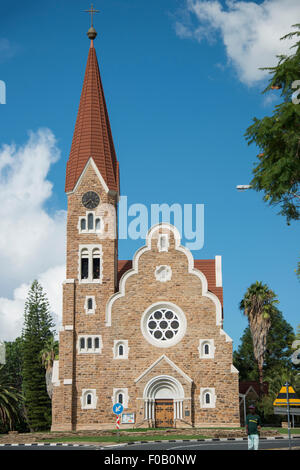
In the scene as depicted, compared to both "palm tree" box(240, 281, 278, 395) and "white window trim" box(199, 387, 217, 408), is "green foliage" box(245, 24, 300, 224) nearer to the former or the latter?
"white window trim" box(199, 387, 217, 408)

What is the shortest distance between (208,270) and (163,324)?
25.3 feet

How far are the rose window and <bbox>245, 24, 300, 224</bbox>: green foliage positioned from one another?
85.5ft

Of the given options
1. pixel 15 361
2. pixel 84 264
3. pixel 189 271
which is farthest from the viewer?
pixel 15 361

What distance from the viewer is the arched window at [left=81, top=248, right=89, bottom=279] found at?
4841 centimetres

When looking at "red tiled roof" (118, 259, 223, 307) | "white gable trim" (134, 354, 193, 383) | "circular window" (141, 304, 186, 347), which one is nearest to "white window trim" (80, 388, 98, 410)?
"white gable trim" (134, 354, 193, 383)

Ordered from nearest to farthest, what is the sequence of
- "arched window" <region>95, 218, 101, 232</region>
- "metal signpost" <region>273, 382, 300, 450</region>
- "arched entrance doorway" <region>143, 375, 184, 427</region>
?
"metal signpost" <region>273, 382, 300, 450</region> → "arched entrance doorway" <region>143, 375, 184, 427</region> → "arched window" <region>95, 218, 101, 232</region>

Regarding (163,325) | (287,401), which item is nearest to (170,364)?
(163,325)

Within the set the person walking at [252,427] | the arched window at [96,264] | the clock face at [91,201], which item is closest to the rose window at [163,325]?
the arched window at [96,264]

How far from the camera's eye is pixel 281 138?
66.3 ft

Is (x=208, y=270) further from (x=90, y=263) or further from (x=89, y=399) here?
(x=89, y=399)

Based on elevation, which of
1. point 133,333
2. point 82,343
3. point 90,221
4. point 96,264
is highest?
point 90,221

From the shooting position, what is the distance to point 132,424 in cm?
4441
